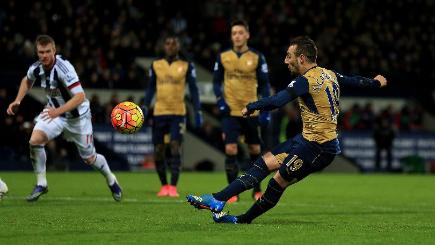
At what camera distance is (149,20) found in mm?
28953

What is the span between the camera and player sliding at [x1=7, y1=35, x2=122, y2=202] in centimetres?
1184

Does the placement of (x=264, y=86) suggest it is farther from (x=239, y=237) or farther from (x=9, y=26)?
(x=9, y=26)

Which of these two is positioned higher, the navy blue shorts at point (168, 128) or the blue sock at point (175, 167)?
the navy blue shorts at point (168, 128)

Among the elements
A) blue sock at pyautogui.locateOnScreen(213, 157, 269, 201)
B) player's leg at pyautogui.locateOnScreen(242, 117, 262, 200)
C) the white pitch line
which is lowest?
the white pitch line

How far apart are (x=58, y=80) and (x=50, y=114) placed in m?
0.58

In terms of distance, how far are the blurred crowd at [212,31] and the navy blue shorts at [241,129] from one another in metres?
11.8

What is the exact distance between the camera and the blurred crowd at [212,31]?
83.3 feet

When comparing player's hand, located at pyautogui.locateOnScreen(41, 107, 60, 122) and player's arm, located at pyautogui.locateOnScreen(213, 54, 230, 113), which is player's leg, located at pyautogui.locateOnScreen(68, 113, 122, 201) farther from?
Result: player's arm, located at pyautogui.locateOnScreen(213, 54, 230, 113)

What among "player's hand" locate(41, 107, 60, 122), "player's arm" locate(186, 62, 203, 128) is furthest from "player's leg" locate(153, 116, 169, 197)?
"player's hand" locate(41, 107, 60, 122)

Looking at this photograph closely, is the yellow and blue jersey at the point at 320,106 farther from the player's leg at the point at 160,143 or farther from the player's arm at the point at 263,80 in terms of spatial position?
the player's leg at the point at 160,143

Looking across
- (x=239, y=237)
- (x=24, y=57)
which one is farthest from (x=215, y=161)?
(x=239, y=237)

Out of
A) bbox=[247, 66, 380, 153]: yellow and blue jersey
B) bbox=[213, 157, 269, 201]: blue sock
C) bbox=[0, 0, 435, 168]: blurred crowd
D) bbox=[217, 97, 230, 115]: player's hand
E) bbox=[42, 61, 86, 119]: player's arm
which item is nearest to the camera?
bbox=[247, 66, 380, 153]: yellow and blue jersey

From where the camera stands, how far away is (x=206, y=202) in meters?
9.09

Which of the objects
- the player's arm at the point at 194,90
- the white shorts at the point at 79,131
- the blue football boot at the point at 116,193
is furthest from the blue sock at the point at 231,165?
the white shorts at the point at 79,131
